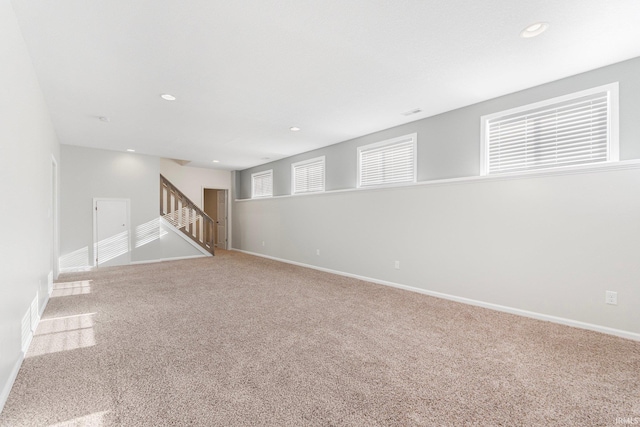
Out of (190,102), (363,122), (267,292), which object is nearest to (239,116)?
(190,102)

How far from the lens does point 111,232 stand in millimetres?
6609

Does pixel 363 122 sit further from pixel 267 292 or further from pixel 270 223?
pixel 270 223

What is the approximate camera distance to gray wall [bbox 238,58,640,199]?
2812 millimetres

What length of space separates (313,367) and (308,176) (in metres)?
5.11

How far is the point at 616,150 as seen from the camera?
2.88 meters

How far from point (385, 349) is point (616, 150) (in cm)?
312

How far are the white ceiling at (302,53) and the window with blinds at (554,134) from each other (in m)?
0.33

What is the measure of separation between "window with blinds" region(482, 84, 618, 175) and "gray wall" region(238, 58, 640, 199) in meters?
0.09

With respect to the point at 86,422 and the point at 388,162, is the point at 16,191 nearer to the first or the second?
the point at 86,422

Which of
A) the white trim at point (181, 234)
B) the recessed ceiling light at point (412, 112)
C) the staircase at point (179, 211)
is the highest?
the recessed ceiling light at point (412, 112)

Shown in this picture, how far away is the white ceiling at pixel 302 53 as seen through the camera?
6.96 ft

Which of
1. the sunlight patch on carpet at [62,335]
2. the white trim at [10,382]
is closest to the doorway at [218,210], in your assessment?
the sunlight patch on carpet at [62,335]

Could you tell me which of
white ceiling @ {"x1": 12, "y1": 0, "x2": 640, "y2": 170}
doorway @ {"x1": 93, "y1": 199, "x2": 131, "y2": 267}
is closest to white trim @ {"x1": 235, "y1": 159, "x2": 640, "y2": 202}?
white ceiling @ {"x1": 12, "y1": 0, "x2": 640, "y2": 170}

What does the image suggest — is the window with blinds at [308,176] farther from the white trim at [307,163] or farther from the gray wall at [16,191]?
the gray wall at [16,191]
